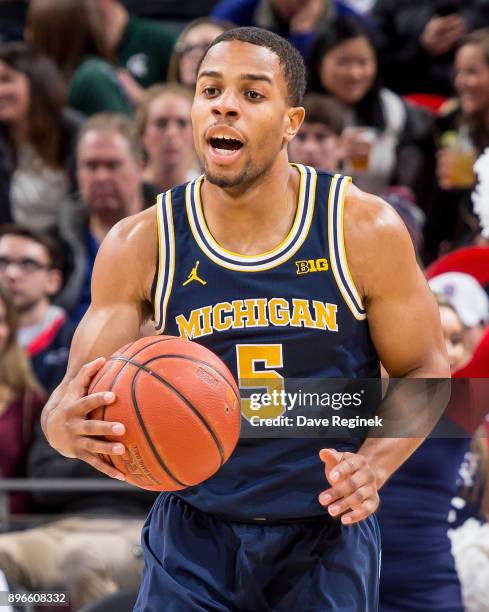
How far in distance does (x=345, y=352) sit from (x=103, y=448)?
2.27ft

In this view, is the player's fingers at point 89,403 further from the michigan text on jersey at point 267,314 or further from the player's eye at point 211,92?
the player's eye at point 211,92

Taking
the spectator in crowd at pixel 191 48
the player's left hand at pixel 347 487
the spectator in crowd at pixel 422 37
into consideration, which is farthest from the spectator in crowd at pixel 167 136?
the player's left hand at pixel 347 487

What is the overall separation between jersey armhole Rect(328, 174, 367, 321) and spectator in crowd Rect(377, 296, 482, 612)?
0.96 metres

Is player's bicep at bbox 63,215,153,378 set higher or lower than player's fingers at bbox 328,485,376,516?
higher

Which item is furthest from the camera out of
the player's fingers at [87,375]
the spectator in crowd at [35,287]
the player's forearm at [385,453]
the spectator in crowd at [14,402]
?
the spectator in crowd at [35,287]

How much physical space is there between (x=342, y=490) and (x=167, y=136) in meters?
3.54

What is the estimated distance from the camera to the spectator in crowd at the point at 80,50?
6605mm

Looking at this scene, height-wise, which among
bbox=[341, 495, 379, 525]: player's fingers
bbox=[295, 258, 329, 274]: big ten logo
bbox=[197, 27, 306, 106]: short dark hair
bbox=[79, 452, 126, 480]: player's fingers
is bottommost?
bbox=[341, 495, 379, 525]: player's fingers

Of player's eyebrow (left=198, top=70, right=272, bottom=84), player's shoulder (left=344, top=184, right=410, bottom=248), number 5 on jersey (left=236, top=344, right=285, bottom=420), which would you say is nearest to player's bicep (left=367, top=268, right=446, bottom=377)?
player's shoulder (left=344, top=184, right=410, bottom=248)

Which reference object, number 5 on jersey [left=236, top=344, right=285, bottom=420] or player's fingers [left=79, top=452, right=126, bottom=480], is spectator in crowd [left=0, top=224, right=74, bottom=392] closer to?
number 5 on jersey [left=236, top=344, right=285, bottom=420]

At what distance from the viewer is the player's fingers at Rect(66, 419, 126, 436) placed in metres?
2.60

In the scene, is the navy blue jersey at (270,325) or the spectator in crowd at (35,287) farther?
the spectator in crowd at (35,287)

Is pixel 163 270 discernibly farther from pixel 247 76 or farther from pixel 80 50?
pixel 80 50

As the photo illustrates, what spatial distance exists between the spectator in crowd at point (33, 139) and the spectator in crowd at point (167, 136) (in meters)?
0.49
